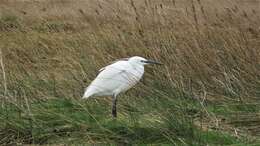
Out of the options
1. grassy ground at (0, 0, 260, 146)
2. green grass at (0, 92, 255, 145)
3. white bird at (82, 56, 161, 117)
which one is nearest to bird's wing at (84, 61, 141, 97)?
white bird at (82, 56, 161, 117)

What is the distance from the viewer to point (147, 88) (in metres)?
6.68

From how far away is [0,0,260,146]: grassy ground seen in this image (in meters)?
5.61

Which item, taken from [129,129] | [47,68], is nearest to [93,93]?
[129,129]

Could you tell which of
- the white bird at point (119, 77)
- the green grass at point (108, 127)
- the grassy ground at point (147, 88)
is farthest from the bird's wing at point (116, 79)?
the green grass at point (108, 127)

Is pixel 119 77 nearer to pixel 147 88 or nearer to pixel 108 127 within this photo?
pixel 147 88

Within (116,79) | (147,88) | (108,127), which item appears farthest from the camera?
(147,88)

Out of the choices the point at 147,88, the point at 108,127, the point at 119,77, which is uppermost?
the point at 119,77

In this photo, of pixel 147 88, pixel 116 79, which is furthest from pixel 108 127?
pixel 147 88

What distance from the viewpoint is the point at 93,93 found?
6.37 metres

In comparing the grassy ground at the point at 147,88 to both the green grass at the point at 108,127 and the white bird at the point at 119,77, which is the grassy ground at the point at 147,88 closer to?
the green grass at the point at 108,127

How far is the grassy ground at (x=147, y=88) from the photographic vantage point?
5613mm

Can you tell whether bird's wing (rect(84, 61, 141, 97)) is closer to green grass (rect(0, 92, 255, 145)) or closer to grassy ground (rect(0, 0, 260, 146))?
grassy ground (rect(0, 0, 260, 146))

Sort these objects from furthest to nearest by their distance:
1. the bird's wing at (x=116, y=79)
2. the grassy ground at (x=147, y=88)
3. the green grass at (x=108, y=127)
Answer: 1. the bird's wing at (x=116, y=79)
2. the grassy ground at (x=147, y=88)
3. the green grass at (x=108, y=127)

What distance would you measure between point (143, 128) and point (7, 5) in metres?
13.3
